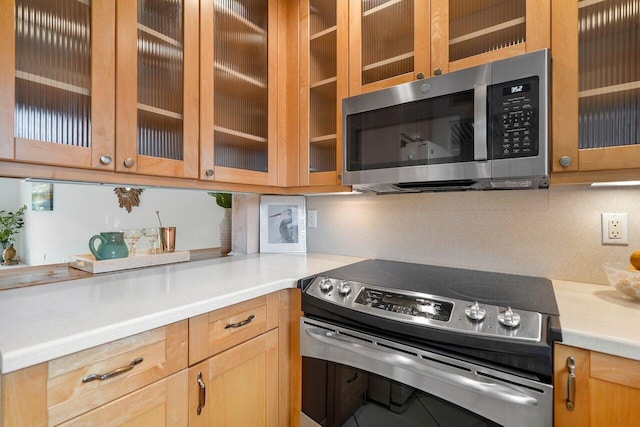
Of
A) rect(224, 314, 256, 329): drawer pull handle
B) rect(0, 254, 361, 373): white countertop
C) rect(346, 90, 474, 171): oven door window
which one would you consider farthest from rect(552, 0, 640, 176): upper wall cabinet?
rect(224, 314, 256, 329): drawer pull handle

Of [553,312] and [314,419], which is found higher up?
[553,312]

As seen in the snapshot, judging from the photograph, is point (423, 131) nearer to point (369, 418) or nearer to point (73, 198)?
point (369, 418)

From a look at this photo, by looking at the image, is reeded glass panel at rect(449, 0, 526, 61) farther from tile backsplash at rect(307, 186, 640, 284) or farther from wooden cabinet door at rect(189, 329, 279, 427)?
wooden cabinet door at rect(189, 329, 279, 427)

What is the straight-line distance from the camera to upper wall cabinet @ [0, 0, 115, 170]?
90 centimetres

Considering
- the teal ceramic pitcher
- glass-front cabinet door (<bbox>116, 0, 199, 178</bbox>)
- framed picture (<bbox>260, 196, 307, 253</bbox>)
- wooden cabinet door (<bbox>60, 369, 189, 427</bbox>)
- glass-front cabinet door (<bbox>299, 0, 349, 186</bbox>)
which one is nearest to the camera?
wooden cabinet door (<bbox>60, 369, 189, 427</bbox>)

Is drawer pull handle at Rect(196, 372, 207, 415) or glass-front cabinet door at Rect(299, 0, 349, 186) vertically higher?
glass-front cabinet door at Rect(299, 0, 349, 186)

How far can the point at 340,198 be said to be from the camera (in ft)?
6.26

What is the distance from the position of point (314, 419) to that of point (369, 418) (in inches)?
10.6

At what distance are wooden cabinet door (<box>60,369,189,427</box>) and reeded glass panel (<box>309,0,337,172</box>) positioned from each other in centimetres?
114

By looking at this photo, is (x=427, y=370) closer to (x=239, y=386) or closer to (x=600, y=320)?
(x=600, y=320)

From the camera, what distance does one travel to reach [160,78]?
1.25 meters

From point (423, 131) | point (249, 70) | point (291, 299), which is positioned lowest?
point (291, 299)

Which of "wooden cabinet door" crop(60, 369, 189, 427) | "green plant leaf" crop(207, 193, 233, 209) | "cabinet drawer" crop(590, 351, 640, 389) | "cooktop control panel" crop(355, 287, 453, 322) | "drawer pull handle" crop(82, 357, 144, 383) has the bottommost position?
"wooden cabinet door" crop(60, 369, 189, 427)

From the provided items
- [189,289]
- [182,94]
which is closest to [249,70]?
[182,94]
